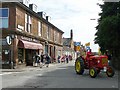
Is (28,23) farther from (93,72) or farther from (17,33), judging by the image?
(93,72)

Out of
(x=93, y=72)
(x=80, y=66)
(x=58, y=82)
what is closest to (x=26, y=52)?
(x=80, y=66)

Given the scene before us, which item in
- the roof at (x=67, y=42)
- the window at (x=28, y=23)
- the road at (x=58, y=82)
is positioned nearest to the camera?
the road at (x=58, y=82)

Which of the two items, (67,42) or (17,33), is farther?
(67,42)

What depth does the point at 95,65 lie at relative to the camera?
22141mm

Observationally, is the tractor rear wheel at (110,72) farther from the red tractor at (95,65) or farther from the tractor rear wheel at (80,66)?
the tractor rear wheel at (80,66)

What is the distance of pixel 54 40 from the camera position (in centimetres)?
6000

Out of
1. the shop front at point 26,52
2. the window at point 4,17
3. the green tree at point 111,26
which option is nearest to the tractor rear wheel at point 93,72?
the green tree at point 111,26

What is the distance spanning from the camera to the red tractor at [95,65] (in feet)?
69.7

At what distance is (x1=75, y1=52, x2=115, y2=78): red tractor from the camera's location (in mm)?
21252

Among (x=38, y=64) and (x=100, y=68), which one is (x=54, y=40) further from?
(x=100, y=68)

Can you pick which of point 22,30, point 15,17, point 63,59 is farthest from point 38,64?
point 63,59

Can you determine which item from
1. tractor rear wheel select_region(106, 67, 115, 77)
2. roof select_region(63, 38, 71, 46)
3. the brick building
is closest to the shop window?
the brick building

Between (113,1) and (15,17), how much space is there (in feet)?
33.8

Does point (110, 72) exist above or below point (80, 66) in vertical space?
below
